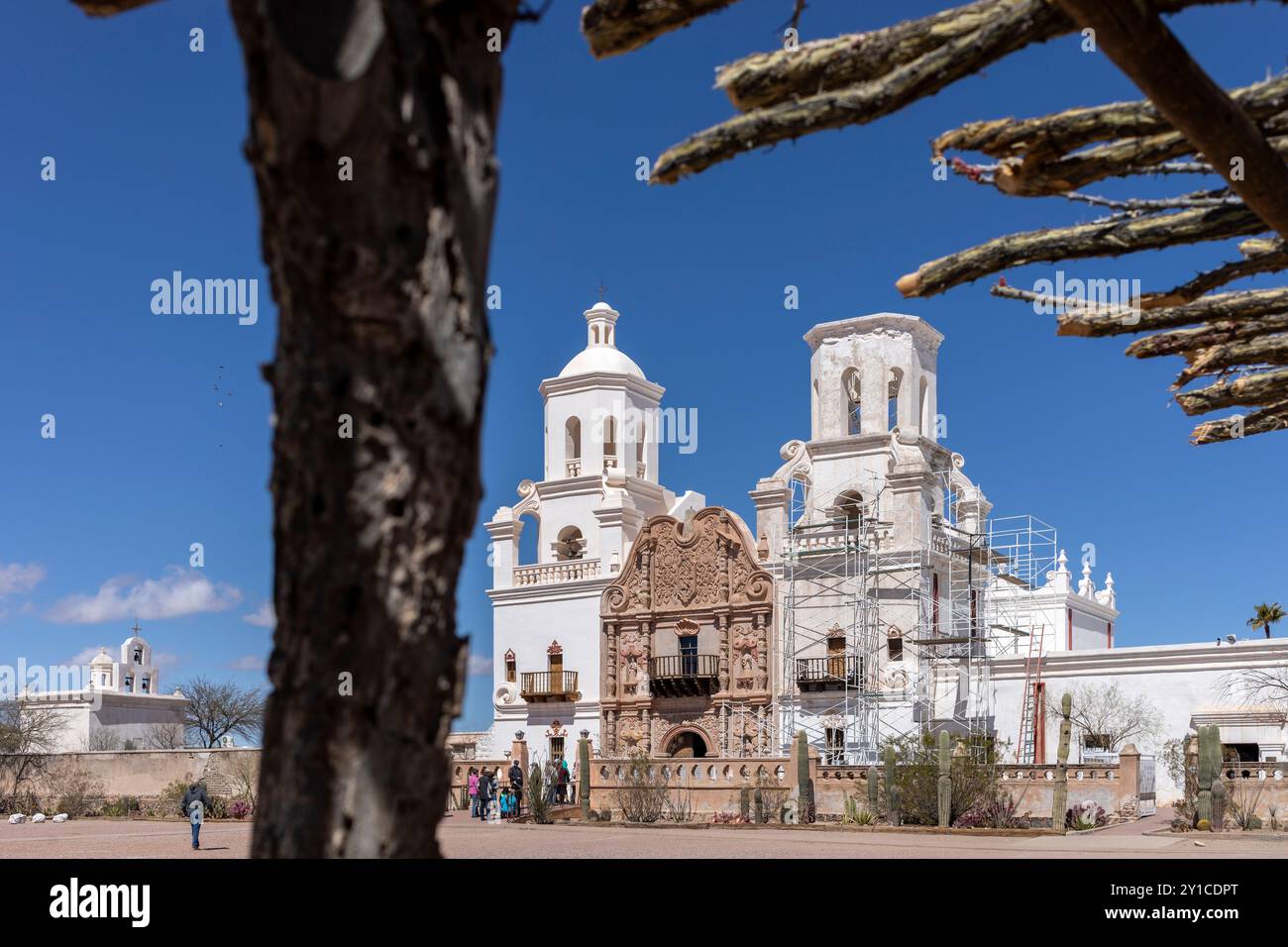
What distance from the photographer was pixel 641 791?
27969mm

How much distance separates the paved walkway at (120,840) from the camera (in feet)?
58.7

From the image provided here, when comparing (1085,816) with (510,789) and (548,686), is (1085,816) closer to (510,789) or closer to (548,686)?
(510,789)

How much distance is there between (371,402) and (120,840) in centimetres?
2130

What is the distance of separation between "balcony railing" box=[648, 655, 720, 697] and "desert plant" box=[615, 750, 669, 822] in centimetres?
586

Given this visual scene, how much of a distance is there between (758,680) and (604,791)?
6.23 metres

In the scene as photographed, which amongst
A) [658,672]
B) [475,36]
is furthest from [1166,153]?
[658,672]

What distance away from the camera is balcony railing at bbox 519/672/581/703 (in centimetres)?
3747

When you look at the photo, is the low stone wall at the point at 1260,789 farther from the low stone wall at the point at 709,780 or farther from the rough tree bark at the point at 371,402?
the rough tree bark at the point at 371,402

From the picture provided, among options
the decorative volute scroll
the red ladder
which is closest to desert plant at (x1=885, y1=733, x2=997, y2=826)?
the red ladder

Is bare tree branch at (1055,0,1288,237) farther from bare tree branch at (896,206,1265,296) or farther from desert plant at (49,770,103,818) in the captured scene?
desert plant at (49,770,103,818)

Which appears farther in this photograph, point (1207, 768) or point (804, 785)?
point (804, 785)

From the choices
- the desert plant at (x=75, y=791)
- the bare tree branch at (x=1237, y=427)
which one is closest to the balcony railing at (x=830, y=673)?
the desert plant at (x=75, y=791)

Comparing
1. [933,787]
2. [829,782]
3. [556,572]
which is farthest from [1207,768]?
[556,572]

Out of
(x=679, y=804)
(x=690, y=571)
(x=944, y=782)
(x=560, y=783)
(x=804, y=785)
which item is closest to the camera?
(x=944, y=782)
